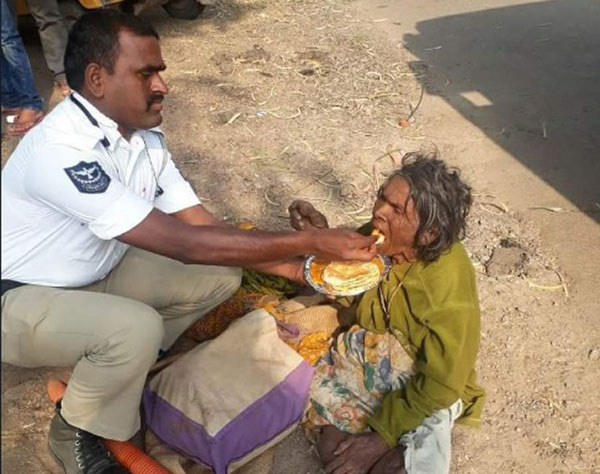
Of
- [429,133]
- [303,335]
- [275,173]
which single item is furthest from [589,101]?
[303,335]

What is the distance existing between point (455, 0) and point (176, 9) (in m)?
2.89

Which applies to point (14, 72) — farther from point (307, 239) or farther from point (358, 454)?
point (358, 454)

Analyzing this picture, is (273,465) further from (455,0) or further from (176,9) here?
(455,0)

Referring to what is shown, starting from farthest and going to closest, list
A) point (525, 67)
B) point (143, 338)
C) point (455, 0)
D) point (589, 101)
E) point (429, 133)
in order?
point (455, 0) → point (525, 67) → point (589, 101) → point (429, 133) → point (143, 338)

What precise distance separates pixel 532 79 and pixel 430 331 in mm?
3773

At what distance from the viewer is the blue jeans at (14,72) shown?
15.2 ft

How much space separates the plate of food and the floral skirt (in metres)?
0.30

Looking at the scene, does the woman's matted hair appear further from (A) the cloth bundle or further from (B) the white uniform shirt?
(B) the white uniform shirt

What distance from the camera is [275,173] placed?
4438mm

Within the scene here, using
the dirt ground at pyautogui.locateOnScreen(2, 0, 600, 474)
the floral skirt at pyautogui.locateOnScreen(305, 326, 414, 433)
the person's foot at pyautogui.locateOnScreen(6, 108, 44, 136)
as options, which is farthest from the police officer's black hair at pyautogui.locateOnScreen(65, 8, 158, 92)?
the person's foot at pyautogui.locateOnScreen(6, 108, 44, 136)

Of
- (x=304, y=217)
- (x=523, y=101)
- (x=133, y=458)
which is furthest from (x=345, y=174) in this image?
(x=133, y=458)

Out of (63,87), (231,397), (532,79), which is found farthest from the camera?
(532,79)

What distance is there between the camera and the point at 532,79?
18.4 ft

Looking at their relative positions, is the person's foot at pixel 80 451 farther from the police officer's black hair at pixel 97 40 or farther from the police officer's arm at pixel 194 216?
the police officer's black hair at pixel 97 40
